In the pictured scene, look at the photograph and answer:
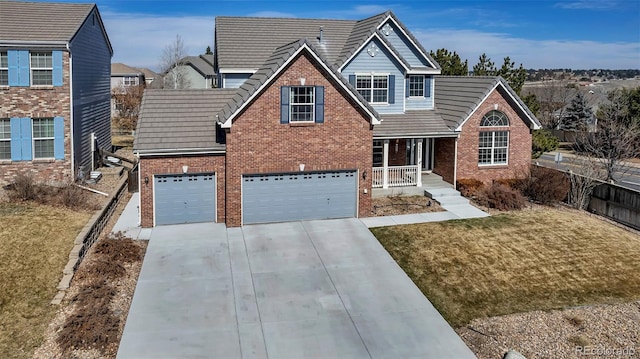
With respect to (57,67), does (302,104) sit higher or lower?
lower

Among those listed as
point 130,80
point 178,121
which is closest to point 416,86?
point 178,121

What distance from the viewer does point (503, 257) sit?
1831 centimetres

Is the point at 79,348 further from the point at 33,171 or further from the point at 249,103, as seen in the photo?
the point at 33,171

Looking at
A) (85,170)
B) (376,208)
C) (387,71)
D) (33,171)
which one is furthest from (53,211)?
(387,71)

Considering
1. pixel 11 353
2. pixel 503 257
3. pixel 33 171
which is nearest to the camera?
pixel 11 353

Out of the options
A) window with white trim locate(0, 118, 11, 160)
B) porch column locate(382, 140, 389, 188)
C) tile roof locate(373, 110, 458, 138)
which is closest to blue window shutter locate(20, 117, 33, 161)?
window with white trim locate(0, 118, 11, 160)

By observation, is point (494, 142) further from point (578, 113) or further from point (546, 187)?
point (578, 113)

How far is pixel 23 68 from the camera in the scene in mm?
24453

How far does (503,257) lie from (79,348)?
1293cm

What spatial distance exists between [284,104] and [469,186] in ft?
33.5

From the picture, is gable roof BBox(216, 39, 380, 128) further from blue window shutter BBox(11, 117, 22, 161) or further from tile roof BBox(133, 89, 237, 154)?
blue window shutter BBox(11, 117, 22, 161)

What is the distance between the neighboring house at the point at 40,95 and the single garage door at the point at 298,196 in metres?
10.3

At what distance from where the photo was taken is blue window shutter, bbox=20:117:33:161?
2481cm

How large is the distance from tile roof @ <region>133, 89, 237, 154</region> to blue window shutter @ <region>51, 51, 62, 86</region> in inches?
216
